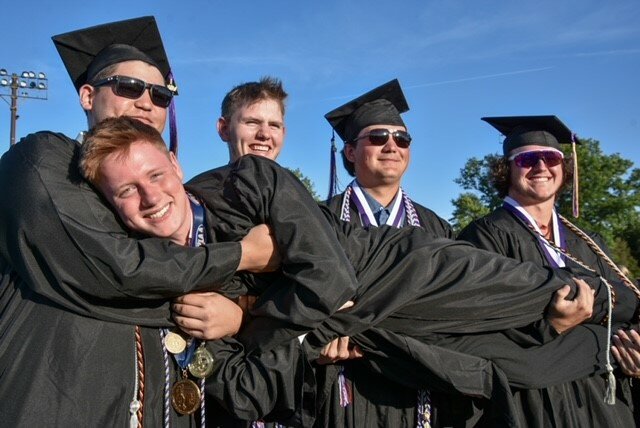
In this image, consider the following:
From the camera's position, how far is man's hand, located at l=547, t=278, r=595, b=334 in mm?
3211

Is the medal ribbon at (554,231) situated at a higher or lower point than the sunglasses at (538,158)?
lower

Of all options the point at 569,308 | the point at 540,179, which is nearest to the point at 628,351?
the point at 569,308

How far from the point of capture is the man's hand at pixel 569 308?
3.21m

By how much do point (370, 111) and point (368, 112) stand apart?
0.7 inches

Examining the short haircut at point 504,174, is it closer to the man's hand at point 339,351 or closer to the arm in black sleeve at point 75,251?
the man's hand at point 339,351

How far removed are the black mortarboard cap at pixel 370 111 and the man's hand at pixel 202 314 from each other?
83.3 inches

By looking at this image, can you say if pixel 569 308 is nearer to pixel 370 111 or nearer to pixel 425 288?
pixel 425 288

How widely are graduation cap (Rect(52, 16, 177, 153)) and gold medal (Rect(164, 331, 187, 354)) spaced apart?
4.89 ft

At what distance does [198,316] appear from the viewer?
269cm

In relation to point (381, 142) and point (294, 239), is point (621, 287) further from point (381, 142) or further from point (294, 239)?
point (294, 239)

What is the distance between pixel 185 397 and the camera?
2.72 m

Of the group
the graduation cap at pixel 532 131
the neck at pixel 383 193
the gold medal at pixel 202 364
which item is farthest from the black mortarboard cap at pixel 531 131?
the gold medal at pixel 202 364

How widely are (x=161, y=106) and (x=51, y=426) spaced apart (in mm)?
1630

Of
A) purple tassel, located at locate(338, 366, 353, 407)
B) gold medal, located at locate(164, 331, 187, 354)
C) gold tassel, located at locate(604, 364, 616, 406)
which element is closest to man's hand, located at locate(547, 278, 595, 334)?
gold tassel, located at locate(604, 364, 616, 406)
